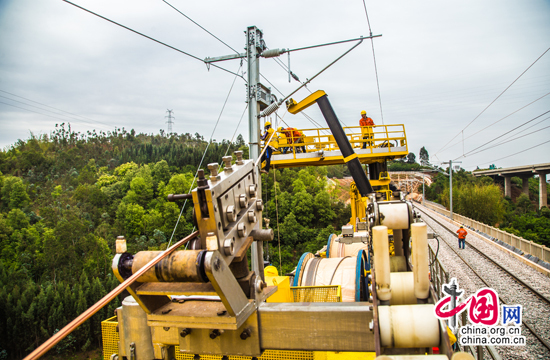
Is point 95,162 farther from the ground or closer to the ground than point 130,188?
farther from the ground

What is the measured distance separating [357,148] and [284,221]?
3261 cm

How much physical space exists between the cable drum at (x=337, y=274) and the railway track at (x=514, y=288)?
368cm

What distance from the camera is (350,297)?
794 centimetres

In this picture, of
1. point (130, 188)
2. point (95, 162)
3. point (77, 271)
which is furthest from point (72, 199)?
point (95, 162)

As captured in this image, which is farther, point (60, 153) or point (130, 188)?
point (60, 153)

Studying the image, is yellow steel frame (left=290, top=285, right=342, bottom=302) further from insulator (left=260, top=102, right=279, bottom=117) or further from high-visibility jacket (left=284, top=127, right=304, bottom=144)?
high-visibility jacket (left=284, top=127, right=304, bottom=144)

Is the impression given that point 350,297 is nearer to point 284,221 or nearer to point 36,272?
point 284,221

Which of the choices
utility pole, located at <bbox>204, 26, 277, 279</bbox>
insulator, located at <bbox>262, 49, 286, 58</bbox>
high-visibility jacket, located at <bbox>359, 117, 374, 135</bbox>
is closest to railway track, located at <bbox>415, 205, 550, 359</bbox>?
high-visibility jacket, located at <bbox>359, 117, 374, 135</bbox>

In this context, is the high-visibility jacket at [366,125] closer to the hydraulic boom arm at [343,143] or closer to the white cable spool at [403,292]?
the hydraulic boom arm at [343,143]

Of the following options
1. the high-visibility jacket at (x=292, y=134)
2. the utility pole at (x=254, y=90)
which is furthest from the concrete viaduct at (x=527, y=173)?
the utility pole at (x=254, y=90)

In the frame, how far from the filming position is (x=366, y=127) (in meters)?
14.1

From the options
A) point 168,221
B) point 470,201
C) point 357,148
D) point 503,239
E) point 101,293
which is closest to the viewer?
point 357,148

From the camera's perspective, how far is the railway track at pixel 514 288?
820 cm

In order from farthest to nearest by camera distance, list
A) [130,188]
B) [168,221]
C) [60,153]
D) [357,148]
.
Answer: [60,153], [130,188], [168,221], [357,148]
